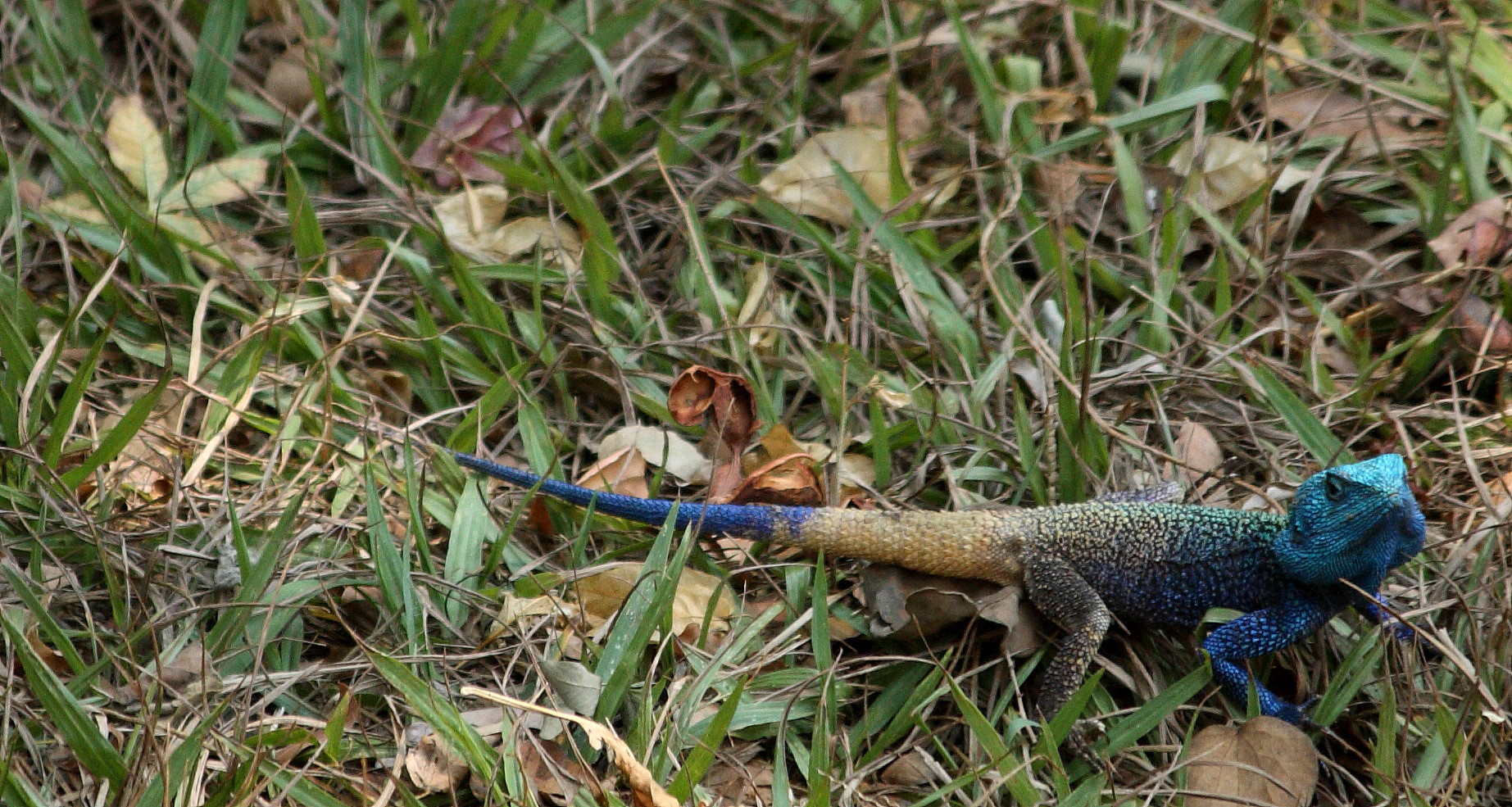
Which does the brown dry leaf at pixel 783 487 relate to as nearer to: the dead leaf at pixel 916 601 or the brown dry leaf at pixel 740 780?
the dead leaf at pixel 916 601

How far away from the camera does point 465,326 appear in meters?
3.24

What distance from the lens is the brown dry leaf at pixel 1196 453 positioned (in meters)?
3.11

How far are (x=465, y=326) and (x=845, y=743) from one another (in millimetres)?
1457

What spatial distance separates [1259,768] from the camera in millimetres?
2506

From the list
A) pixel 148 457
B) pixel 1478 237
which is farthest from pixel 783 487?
pixel 1478 237

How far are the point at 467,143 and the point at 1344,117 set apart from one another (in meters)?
2.69

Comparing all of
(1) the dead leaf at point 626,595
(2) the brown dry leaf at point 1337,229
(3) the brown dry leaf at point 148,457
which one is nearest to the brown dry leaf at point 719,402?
(1) the dead leaf at point 626,595

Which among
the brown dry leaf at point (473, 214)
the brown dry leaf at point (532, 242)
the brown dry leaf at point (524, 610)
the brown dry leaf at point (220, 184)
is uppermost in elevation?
the brown dry leaf at point (220, 184)

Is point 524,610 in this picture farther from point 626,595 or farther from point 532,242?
point 532,242

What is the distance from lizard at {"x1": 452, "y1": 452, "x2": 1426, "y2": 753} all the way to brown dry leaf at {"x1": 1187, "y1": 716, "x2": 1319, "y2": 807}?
128 mm

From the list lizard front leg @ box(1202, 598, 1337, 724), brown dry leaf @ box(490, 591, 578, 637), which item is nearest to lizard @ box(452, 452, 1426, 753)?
lizard front leg @ box(1202, 598, 1337, 724)

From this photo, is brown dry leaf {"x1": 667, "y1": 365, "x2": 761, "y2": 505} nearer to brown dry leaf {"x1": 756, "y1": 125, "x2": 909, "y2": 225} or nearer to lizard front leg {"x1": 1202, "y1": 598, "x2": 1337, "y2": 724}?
brown dry leaf {"x1": 756, "y1": 125, "x2": 909, "y2": 225}

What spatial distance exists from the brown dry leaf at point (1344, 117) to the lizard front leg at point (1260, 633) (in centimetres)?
173

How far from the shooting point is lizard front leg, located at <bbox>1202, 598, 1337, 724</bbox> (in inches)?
107
